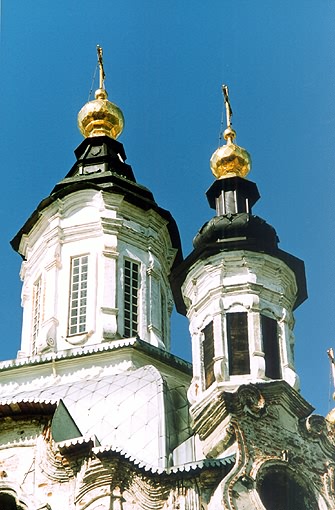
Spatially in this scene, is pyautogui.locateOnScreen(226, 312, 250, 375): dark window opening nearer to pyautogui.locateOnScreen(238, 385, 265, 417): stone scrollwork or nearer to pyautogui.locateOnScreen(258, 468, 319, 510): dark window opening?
pyautogui.locateOnScreen(238, 385, 265, 417): stone scrollwork

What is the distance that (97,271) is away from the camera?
30734mm

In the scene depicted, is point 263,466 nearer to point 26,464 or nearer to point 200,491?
point 200,491

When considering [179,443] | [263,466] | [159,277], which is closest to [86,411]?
[179,443]

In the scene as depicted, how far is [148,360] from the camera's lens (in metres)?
28.7

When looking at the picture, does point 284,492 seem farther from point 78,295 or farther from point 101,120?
point 101,120

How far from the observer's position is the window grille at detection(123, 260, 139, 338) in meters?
30.2

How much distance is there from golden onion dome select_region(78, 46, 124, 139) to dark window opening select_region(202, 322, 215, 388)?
7.79 meters

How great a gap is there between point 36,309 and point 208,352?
17.0ft

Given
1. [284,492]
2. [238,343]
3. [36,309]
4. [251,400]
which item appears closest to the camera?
[284,492]

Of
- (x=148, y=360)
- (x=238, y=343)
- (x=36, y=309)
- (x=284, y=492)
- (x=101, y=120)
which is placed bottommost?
(x=284, y=492)

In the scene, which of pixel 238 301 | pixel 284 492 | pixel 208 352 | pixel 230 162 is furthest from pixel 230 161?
pixel 284 492

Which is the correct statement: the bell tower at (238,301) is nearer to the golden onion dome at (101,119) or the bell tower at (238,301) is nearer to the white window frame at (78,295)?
the white window frame at (78,295)

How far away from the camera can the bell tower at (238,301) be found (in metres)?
26.8

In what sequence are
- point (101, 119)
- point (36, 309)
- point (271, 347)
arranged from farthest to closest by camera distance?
point (101, 119) → point (36, 309) → point (271, 347)
